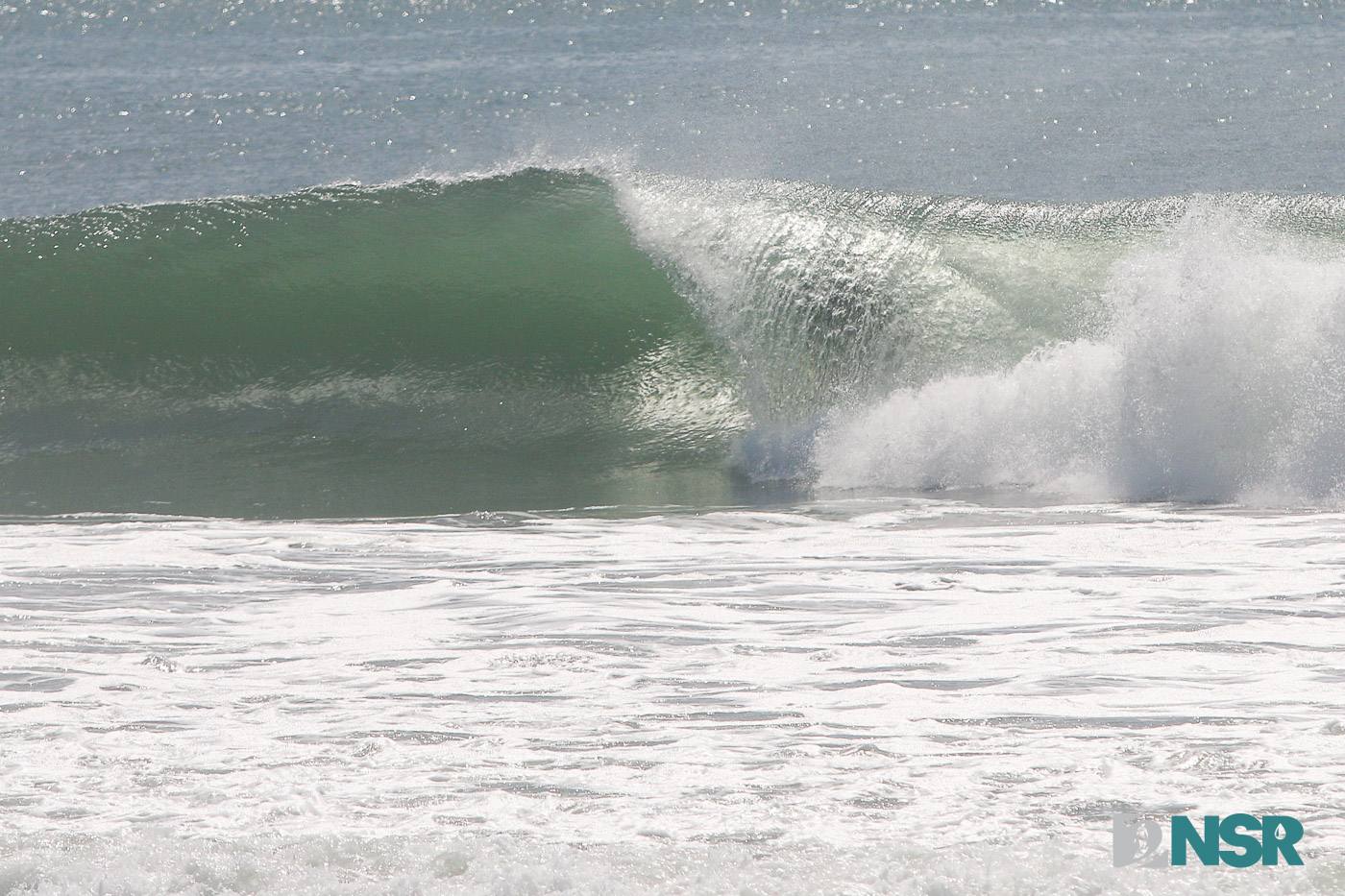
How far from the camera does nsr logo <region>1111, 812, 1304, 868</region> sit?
189cm

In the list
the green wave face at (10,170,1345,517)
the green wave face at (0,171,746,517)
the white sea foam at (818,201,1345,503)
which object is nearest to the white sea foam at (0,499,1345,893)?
the white sea foam at (818,201,1345,503)

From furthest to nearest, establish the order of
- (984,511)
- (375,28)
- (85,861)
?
(375,28) → (984,511) → (85,861)

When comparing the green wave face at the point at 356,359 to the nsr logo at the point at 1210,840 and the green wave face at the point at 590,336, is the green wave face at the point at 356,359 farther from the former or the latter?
the nsr logo at the point at 1210,840

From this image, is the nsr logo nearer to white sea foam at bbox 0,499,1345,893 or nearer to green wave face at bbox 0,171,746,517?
white sea foam at bbox 0,499,1345,893

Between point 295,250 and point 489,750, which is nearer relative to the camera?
point 489,750

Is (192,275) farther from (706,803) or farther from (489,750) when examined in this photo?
(706,803)

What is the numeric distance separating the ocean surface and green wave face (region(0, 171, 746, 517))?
0.03 meters

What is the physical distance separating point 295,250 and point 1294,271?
4.92 meters

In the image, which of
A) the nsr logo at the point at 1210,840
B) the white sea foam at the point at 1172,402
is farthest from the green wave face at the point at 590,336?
the nsr logo at the point at 1210,840

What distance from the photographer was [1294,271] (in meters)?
4.69

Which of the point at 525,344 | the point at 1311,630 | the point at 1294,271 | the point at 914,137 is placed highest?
the point at 914,137

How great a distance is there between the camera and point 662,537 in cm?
405

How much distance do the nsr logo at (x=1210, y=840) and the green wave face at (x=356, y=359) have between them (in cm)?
280

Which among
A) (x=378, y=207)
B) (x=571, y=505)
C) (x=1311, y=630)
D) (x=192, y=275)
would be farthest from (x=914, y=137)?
(x=1311, y=630)
